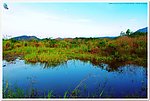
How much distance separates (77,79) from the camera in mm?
3141

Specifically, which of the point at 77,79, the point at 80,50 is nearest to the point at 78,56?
the point at 80,50

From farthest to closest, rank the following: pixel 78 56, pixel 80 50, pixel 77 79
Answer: pixel 80 50, pixel 78 56, pixel 77 79

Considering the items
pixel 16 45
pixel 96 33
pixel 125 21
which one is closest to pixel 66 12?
pixel 96 33

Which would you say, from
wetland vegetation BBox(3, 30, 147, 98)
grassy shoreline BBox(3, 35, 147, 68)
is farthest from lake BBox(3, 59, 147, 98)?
grassy shoreline BBox(3, 35, 147, 68)

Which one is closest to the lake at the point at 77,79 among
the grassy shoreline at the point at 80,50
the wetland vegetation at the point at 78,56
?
the wetland vegetation at the point at 78,56

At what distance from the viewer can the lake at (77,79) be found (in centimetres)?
291

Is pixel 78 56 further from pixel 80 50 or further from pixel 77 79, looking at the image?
pixel 77 79

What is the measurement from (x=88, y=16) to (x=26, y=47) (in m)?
1.12

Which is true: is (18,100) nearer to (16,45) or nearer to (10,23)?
→ (10,23)

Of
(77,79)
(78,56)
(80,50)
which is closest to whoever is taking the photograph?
(77,79)

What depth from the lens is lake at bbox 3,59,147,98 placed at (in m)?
2.91

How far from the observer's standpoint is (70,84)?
307cm

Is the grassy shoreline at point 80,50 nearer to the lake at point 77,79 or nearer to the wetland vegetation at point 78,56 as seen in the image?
the wetland vegetation at point 78,56

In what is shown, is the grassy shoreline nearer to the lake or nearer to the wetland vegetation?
the wetland vegetation
